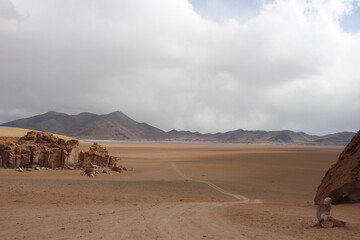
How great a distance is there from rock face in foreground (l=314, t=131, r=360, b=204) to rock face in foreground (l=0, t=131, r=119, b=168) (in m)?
19.1

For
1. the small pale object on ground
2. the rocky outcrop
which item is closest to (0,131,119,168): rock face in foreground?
the rocky outcrop

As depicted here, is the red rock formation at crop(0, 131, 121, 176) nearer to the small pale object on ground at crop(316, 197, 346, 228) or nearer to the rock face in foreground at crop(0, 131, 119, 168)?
the rock face in foreground at crop(0, 131, 119, 168)

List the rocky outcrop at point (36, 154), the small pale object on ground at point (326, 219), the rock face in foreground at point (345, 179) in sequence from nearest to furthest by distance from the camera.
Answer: the small pale object on ground at point (326, 219) < the rock face in foreground at point (345, 179) < the rocky outcrop at point (36, 154)

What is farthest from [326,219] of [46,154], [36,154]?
[36,154]

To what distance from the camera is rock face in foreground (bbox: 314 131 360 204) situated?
36.0 feet

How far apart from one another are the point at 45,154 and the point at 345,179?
21.1m

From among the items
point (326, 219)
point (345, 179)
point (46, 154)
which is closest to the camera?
point (326, 219)

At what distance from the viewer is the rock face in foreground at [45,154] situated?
23.1 m

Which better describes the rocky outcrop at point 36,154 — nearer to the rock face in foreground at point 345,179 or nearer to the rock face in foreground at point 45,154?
the rock face in foreground at point 45,154

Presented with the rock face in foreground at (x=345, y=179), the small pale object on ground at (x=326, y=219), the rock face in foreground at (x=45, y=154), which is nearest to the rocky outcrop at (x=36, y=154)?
the rock face in foreground at (x=45, y=154)

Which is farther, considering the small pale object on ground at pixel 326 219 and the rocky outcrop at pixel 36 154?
the rocky outcrop at pixel 36 154

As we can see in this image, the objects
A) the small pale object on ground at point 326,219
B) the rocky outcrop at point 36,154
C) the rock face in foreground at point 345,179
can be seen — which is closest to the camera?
the small pale object on ground at point 326,219

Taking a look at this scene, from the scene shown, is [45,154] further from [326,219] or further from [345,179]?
[326,219]

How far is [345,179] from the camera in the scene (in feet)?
36.5
